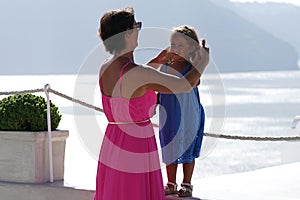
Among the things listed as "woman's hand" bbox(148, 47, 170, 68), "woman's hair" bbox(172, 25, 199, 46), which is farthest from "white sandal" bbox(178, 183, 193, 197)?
"woman's hair" bbox(172, 25, 199, 46)

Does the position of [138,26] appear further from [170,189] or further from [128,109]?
[170,189]

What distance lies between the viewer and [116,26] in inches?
174

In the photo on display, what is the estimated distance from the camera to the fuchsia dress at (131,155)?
4.65m

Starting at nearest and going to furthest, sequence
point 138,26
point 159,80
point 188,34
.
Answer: point 159,80 < point 138,26 < point 188,34

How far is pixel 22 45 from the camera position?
17850 centimetres

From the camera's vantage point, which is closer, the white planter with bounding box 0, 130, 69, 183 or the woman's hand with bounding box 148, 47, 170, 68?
the woman's hand with bounding box 148, 47, 170, 68

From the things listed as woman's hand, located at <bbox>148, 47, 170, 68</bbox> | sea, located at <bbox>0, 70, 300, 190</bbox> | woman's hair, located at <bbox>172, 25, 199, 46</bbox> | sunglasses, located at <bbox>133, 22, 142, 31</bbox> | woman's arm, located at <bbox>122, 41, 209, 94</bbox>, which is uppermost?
sunglasses, located at <bbox>133, 22, 142, 31</bbox>

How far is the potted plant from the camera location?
247 inches

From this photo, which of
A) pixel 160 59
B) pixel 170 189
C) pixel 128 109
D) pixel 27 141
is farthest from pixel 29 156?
pixel 128 109

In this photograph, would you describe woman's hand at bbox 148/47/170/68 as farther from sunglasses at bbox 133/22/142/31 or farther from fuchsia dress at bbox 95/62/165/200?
sunglasses at bbox 133/22/142/31

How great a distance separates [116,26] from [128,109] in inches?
20.1

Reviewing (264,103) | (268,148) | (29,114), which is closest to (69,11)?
(264,103)

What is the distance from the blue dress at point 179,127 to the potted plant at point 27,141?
1375 mm

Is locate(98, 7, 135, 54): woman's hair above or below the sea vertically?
above
